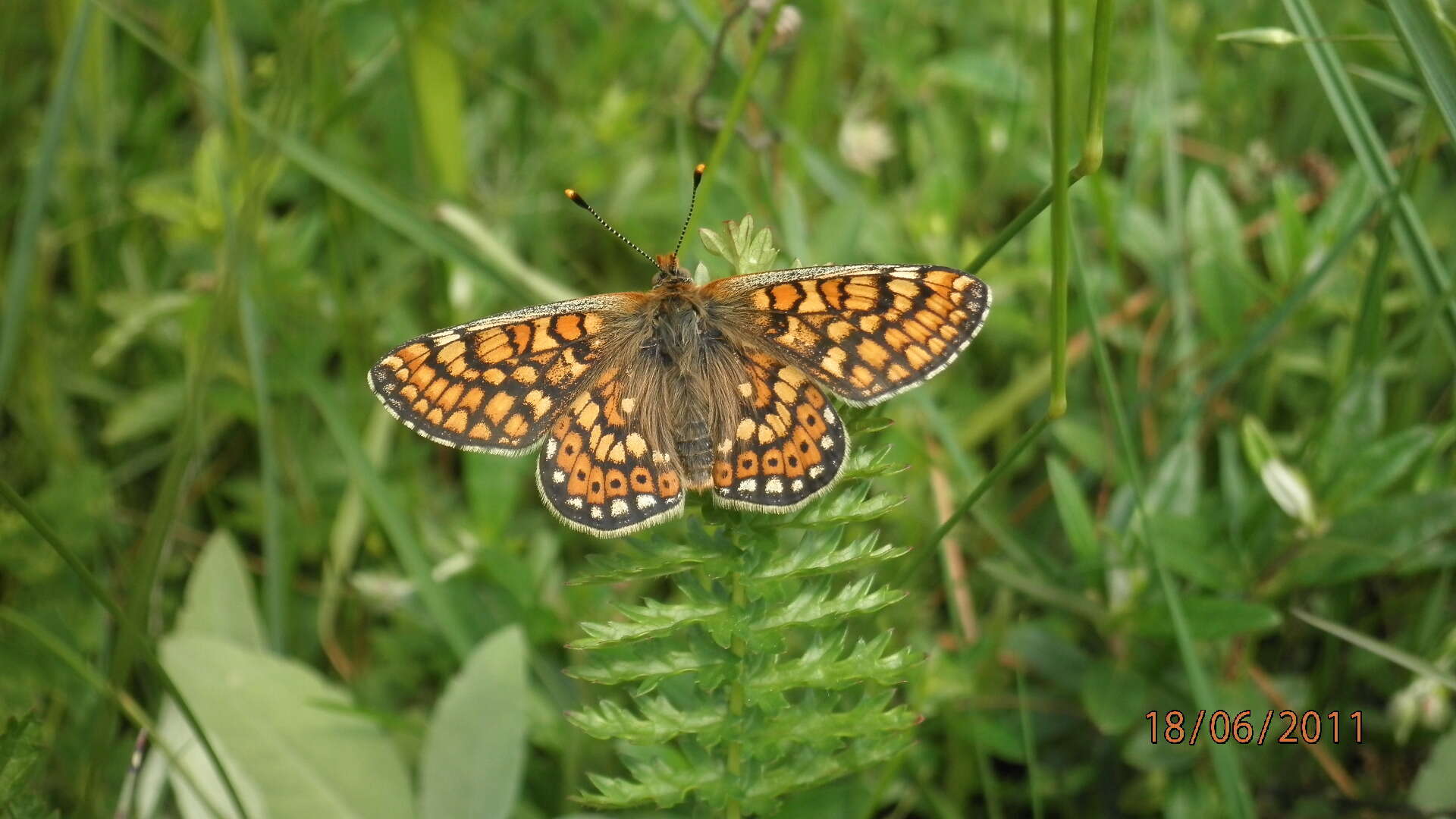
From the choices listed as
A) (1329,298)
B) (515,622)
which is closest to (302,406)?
(515,622)

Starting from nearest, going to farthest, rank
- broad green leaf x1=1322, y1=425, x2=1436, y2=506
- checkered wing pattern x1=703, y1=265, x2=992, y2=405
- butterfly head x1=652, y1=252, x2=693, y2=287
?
checkered wing pattern x1=703, y1=265, x2=992, y2=405 → broad green leaf x1=1322, y1=425, x2=1436, y2=506 → butterfly head x1=652, y1=252, x2=693, y2=287

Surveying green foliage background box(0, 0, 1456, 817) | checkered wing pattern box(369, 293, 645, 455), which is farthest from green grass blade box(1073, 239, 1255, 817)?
checkered wing pattern box(369, 293, 645, 455)

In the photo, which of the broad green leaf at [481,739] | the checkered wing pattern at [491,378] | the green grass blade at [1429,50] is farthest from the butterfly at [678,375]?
the green grass blade at [1429,50]

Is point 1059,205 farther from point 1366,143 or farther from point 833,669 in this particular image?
point 1366,143

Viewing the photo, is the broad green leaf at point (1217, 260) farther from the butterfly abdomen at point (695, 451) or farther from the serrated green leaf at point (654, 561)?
the serrated green leaf at point (654, 561)

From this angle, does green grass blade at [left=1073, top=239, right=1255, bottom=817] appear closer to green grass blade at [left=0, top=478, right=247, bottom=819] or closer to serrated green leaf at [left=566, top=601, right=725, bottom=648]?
serrated green leaf at [left=566, top=601, right=725, bottom=648]
